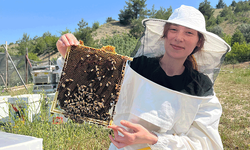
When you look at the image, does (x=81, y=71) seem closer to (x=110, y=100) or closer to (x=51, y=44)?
(x=110, y=100)

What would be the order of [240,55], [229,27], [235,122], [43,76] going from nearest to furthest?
[235,122] → [43,76] → [240,55] → [229,27]

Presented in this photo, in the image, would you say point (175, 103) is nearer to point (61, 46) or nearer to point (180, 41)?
point (180, 41)

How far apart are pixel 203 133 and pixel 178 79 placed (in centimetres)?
48

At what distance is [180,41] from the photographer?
1.34 m

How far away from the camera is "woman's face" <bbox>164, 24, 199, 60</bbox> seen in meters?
1.33

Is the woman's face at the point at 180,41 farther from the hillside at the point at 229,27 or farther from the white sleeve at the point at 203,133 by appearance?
the hillside at the point at 229,27

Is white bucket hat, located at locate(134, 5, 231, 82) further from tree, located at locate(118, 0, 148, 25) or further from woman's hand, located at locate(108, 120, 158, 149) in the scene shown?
tree, located at locate(118, 0, 148, 25)

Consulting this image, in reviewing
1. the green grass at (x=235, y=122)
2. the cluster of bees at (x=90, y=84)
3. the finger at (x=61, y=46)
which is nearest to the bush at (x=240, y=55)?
the green grass at (x=235, y=122)

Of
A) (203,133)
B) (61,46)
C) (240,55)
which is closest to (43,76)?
(61,46)

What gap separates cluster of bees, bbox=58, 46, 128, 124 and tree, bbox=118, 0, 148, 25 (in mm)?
51753

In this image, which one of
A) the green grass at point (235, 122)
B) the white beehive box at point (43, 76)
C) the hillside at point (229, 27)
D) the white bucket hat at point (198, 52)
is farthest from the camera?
the hillside at point (229, 27)

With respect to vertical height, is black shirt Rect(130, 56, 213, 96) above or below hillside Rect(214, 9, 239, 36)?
below

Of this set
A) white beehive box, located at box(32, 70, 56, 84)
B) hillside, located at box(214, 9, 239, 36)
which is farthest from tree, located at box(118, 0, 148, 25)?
white beehive box, located at box(32, 70, 56, 84)

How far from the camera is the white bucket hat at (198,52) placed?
127cm
